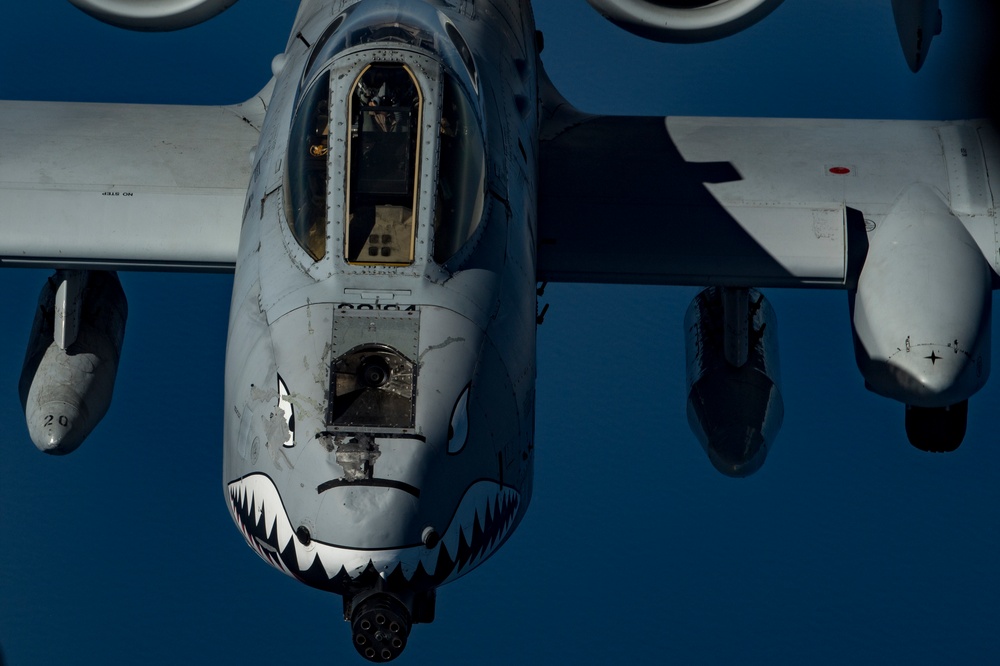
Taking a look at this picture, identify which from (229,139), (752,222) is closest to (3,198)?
(229,139)

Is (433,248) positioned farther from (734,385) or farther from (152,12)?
(152,12)

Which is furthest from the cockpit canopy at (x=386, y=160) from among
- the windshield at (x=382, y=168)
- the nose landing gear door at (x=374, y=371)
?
the nose landing gear door at (x=374, y=371)

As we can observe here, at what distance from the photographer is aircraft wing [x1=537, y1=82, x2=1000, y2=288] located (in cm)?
1105

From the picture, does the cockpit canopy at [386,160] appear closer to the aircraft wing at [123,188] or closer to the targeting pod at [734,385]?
the aircraft wing at [123,188]

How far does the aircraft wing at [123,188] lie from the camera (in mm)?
10992

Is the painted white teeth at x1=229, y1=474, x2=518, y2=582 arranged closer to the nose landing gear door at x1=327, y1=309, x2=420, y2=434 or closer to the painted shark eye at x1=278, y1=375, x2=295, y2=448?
the painted shark eye at x1=278, y1=375, x2=295, y2=448

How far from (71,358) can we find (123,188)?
54.3 inches

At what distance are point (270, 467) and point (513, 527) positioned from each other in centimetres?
141

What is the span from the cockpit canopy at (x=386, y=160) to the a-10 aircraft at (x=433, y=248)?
16 mm

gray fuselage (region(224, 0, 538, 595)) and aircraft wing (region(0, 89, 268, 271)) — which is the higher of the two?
aircraft wing (region(0, 89, 268, 271))

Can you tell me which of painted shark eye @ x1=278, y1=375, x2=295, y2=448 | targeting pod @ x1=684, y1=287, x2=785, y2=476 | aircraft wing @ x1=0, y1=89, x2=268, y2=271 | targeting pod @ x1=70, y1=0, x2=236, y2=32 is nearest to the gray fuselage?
painted shark eye @ x1=278, y1=375, x2=295, y2=448

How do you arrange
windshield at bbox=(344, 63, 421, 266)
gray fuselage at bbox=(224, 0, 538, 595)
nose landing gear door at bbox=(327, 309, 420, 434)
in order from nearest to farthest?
gray fuselage at bbox=(224, 0, 538, 595), nose landing gear door at bbox=(327, 309, 420, 434), windshield at bbox=(344, 63, 421, 266)

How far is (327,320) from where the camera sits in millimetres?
8148

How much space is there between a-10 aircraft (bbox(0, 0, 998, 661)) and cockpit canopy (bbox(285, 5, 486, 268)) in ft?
0.05
